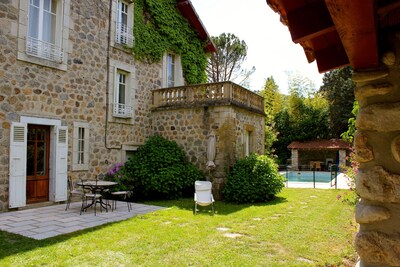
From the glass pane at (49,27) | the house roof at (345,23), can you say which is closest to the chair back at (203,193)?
the glass pane at (49,27)

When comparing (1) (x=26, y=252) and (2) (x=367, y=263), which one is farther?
(1) (x=26, y=252)

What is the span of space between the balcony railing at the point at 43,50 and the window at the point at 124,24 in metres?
2.48

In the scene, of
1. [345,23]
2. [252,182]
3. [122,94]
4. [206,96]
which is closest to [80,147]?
[122,94]

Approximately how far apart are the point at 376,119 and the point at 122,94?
1026 cm

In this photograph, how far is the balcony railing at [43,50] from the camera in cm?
818

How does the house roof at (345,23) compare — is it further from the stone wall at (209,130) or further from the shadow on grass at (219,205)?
the stone wall at (209,130)

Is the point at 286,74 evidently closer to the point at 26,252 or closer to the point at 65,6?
the point at 65,6

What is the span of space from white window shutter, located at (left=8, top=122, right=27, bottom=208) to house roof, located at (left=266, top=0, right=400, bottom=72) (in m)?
7.52

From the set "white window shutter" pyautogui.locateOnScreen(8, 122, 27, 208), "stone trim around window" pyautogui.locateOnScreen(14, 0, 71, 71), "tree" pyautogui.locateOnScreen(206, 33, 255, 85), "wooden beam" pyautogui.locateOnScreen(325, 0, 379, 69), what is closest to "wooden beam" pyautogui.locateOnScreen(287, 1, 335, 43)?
"wooden beam" pyautogui.locateOnScreen(325, 0, 379, 69)

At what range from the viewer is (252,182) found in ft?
32.6

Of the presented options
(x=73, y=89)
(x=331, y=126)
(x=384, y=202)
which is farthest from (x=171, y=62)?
(x=331, y=126)

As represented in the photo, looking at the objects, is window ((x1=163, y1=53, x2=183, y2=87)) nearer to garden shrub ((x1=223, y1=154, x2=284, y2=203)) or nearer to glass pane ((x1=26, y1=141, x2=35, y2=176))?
garden shrub ((x1=223, y1=154, x2=284, y2=203))

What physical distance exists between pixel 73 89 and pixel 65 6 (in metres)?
2.42

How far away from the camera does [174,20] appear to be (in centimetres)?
1326
